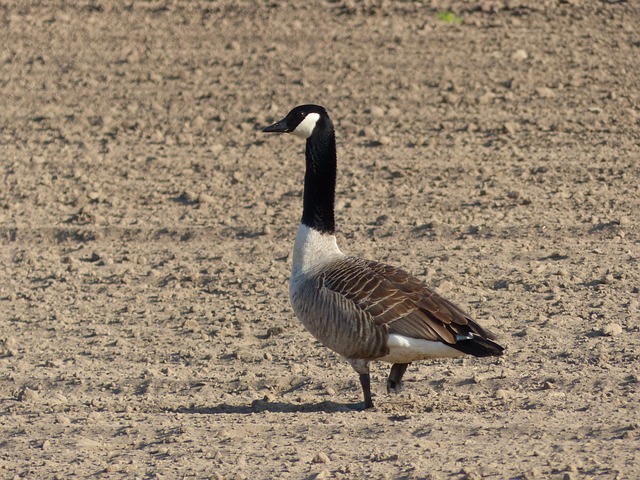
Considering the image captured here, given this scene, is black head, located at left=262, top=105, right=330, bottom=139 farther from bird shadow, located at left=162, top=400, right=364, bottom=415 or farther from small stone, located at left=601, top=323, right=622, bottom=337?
small stone, located at left=601, top=323, right=622, bottom=337

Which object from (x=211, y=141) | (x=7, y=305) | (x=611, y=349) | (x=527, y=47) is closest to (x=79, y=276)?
(x=7, y=305)

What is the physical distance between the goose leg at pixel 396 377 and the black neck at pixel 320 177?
1111 mm

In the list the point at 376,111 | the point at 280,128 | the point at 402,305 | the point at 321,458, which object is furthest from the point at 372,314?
the point at 376,111

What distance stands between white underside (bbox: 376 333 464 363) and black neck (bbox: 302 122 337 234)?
3.92 feet

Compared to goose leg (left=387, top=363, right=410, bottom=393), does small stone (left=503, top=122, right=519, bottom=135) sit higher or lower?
higher

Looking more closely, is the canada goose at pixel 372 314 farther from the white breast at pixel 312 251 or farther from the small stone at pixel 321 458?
the small stone at pixel 321 458

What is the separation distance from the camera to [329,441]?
6.52 m

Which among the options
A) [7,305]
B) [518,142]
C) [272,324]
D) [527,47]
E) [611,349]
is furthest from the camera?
[527,47]

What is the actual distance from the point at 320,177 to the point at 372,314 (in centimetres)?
135

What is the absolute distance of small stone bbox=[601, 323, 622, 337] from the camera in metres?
8.30

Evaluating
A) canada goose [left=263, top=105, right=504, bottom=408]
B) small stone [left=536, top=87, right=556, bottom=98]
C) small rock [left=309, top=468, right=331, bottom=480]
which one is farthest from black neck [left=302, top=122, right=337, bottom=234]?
small stone [left=536, top=87, right=556, bottom=98]

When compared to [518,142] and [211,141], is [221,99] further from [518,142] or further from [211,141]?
[518,142]

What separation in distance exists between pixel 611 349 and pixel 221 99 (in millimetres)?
7848

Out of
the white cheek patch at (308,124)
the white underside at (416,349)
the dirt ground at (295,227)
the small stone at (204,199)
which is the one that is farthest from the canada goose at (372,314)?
the small stone at (204,199)
